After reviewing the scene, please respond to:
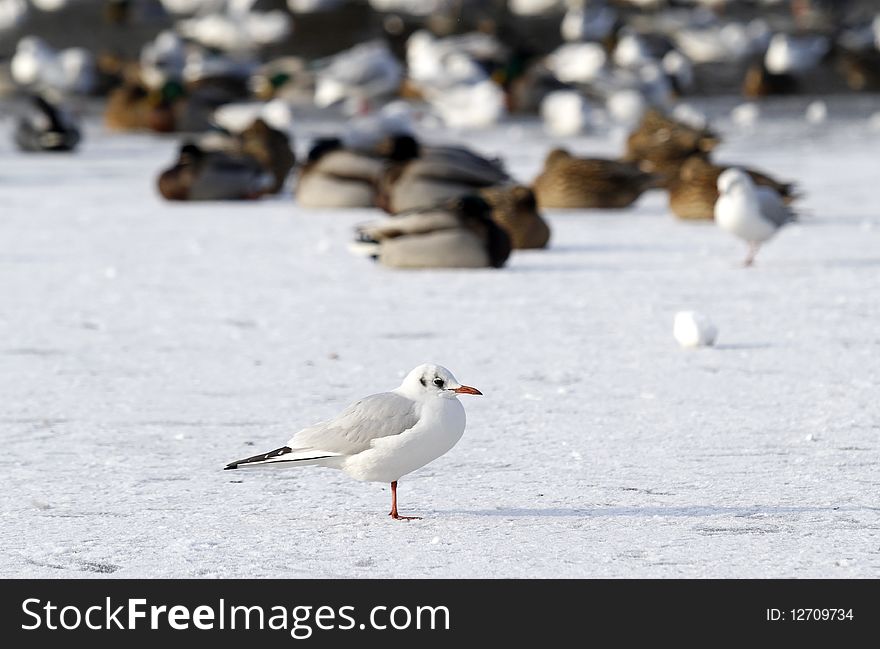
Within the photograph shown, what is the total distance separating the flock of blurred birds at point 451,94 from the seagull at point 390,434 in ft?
19.0

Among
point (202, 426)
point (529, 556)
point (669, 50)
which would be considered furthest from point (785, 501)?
point (669, 50)

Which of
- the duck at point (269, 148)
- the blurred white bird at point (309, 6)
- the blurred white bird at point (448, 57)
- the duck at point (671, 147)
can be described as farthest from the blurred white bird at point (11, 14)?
the duck at point (671, 147)

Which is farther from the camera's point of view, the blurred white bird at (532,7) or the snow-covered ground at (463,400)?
the blurred white bird at (532,7)

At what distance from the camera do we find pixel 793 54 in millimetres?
28219

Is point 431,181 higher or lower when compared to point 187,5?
lower

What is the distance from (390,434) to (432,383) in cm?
19

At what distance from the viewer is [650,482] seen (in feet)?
17.5

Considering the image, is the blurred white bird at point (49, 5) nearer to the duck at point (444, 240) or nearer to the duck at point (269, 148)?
the duck at point (269, 148)

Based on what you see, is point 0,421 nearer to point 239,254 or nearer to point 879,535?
point 879,535

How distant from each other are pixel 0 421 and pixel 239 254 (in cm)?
520

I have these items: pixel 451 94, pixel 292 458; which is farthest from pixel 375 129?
pixel 292 458

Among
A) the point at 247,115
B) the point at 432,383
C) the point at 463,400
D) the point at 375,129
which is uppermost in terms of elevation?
the point at 247,115

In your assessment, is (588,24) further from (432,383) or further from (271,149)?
(432,383)

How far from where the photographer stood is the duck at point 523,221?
11.6 m
